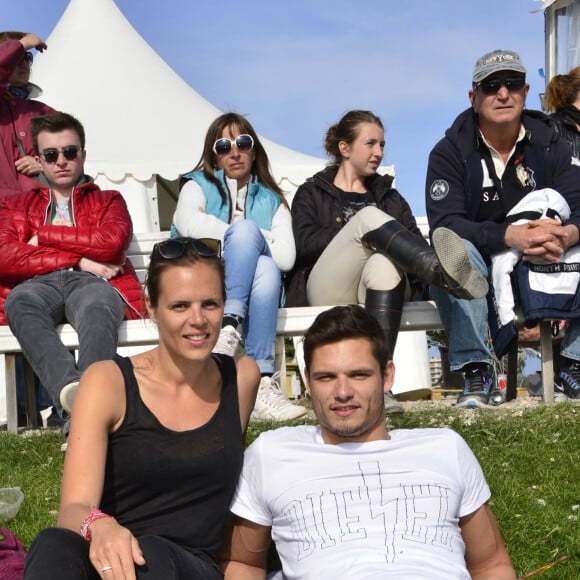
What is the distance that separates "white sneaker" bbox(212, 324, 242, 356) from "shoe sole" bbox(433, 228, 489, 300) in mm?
1207

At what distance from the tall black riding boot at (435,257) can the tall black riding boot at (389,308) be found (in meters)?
0.17


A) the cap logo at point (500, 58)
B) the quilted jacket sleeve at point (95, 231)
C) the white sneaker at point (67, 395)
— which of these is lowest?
the white sneaker at point (67, 395)

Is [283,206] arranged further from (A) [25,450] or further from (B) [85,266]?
(A) [25,450]

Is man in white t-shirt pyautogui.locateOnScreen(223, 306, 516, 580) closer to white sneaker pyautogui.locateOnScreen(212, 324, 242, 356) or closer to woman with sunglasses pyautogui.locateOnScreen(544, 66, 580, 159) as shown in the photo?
white sneaker pyautogui.locateOnScreen(212, 324, 242, 356)

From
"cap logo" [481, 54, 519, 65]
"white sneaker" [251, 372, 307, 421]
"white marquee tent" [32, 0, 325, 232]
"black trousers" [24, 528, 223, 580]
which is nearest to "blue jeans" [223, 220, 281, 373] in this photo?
"white sneaker" [251, 372, 307, 421]

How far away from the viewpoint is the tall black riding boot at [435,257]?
5312mm

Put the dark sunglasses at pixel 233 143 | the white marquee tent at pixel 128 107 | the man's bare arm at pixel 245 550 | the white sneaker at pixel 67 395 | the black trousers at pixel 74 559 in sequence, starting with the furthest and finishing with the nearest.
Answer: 1. the white marquee tent at pixel 128 107
2. the dark sunglasses at pixel 233 143
3. the white sneaker at pixel 67 395
4. the man's bare arm at pixel 245 550
5. the black trousers at pixel 74 559

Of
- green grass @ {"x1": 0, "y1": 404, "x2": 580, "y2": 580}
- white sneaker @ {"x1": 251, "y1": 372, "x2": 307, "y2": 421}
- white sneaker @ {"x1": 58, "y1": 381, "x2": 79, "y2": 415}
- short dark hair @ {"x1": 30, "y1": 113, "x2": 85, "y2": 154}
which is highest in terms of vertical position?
short dark hair @ {"x1": 30, "y1": 113, "x2": 85, "y2": 154}

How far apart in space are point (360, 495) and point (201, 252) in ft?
3.11

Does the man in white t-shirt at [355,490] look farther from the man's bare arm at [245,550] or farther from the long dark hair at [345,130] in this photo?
the long dark hair at [345,130]

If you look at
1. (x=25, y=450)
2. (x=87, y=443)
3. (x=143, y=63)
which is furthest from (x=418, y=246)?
(x=143, y=63)

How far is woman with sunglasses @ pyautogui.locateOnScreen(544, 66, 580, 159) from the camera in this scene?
716 cm

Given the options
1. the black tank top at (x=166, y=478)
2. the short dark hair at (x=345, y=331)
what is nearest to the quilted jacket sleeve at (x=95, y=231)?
the black tank top at (x=166, y=478)

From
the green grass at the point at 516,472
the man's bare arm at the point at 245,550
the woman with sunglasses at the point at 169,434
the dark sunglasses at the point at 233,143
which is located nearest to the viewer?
the woman with sunglasses at the point at 169,434
